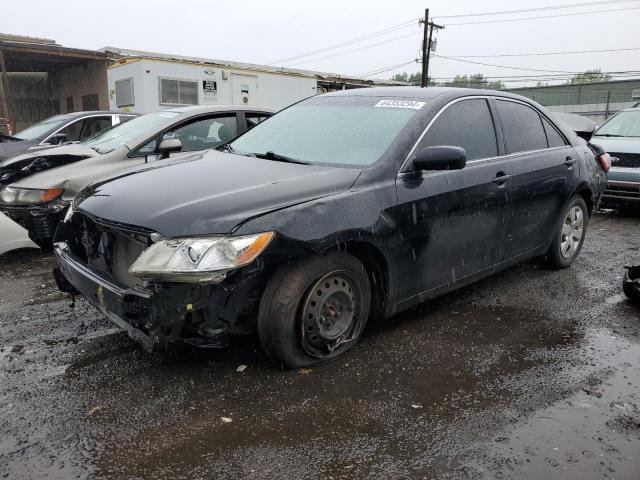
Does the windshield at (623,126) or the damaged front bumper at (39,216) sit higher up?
the windshield at (623,126)

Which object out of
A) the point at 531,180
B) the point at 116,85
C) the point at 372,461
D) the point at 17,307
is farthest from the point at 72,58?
the point at 372,461

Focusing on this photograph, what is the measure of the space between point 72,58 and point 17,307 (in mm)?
18517

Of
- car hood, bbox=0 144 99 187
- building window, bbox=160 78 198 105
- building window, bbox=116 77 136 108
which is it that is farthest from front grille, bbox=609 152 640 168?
building window, bbox=116 77 136 108

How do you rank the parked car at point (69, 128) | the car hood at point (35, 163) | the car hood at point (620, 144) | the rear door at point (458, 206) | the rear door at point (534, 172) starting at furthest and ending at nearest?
the parked car at point (69, 128) < the car hood at point (620, 144) < the car hood at point (35, 163) < the rear door at point (534, 172) < the rear door at point (458, 206)

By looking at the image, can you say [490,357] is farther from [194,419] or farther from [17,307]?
[17,307]

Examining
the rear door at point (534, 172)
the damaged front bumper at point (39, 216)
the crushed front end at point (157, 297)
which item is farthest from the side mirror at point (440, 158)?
the damaged front bumper at point (39, 216)

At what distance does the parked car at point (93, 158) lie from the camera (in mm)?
5379

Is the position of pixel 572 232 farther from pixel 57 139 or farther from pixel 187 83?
pixel 187 83

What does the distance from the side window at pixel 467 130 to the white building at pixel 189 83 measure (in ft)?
36.9

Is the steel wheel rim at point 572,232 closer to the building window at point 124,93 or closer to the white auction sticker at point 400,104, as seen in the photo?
the white auction sticker at point 400,104

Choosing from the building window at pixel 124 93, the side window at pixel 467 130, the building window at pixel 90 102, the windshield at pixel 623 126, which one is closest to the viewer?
the side window at pixel 467 130

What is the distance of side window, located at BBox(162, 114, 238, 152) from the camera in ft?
19.5

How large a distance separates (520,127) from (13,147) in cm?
705

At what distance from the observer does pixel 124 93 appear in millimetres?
14375
